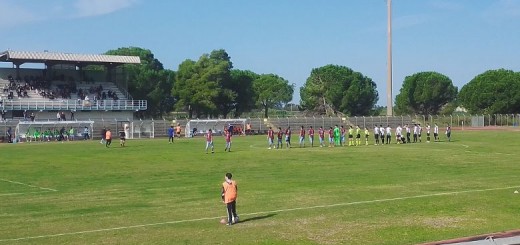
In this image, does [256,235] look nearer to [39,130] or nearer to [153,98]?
[39,130]

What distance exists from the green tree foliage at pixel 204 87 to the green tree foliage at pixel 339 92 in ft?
68.7

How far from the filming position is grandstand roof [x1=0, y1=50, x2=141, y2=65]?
262 feet

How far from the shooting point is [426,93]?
120 meters

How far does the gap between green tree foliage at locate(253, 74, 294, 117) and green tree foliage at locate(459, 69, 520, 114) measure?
1455 inches

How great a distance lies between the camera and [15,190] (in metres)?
24.2

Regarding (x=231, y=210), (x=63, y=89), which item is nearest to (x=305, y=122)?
(x=63, y=89)

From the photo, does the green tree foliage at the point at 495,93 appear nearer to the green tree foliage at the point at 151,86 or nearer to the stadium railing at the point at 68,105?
the green tree foliage at the point at 151,86

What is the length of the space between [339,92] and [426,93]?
16.0 m

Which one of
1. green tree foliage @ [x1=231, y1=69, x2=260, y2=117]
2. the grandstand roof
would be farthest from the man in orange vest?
green tree foliage @ [x1=231, y1=69, x2=260, y2=117]

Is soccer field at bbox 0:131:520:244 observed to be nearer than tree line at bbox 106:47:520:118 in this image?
Yes

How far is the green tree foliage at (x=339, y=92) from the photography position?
385 ft

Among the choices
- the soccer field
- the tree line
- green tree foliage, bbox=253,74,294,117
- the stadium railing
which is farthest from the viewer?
green tree foliage, bbox=253,74,294,117

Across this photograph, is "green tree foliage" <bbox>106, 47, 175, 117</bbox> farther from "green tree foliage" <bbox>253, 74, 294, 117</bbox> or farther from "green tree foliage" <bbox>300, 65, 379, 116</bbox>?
"green tree foliage" <bbox>300, 65, 379, 116</bbox>

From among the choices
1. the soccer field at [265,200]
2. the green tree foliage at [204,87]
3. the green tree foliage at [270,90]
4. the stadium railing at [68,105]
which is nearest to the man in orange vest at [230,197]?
the soccer field at [265,200]
